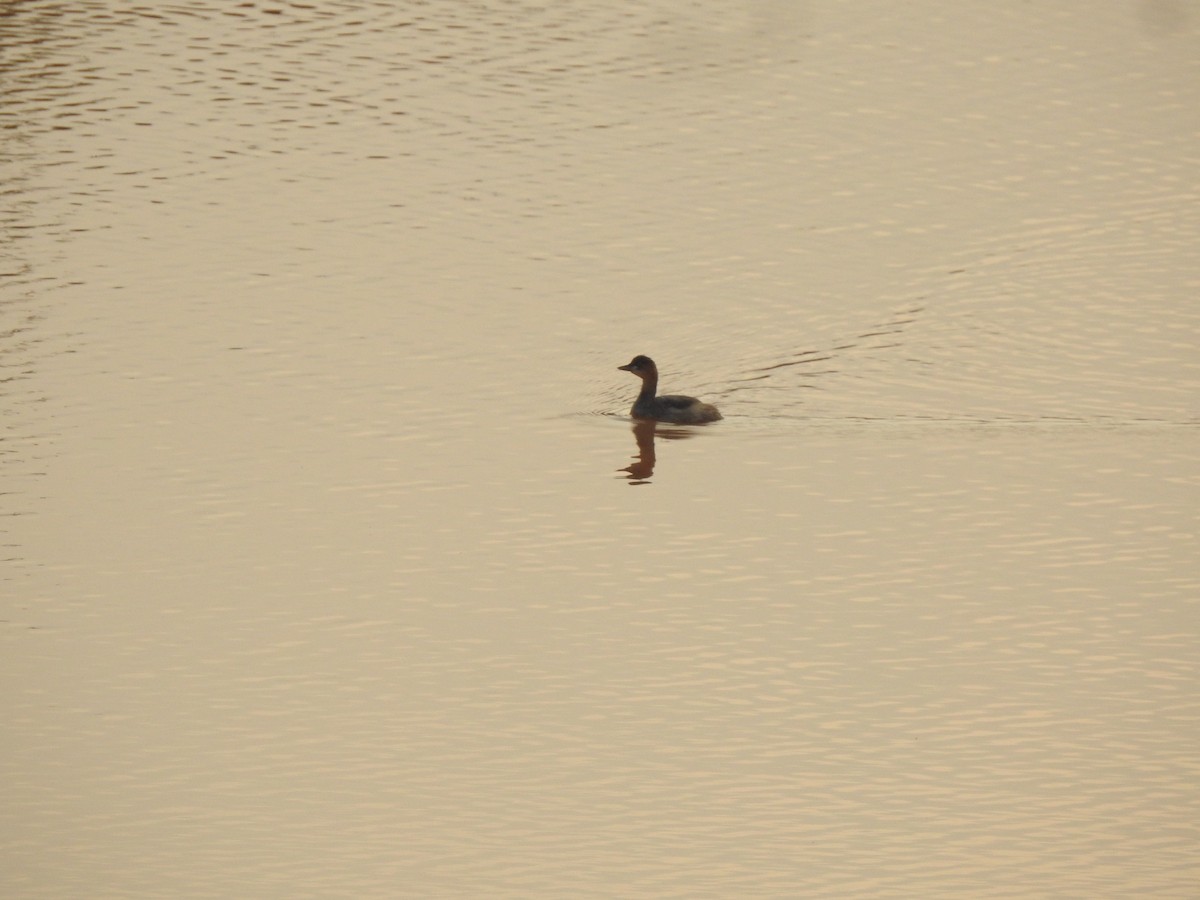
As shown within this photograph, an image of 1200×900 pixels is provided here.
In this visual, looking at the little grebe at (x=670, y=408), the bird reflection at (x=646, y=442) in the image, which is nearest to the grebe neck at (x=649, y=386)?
the little grebe at (x=670, y=408)

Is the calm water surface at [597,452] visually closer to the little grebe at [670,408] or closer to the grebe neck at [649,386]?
the little grebe at [670,408]

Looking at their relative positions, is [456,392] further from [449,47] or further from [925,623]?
[449,47]

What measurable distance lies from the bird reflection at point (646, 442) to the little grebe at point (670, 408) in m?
0.08

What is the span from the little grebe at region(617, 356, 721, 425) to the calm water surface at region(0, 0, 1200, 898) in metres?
0.28

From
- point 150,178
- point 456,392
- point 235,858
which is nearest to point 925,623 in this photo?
point 235,858

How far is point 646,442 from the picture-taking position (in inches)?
695

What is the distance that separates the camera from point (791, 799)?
1054 cm

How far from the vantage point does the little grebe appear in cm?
1809

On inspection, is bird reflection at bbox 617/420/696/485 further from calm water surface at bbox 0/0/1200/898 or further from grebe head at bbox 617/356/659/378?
grebe head at bbox 617/356/659/378

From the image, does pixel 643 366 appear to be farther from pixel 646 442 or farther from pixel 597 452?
pixel 597 452

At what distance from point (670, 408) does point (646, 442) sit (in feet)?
2.01

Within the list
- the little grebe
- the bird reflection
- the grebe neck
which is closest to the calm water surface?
the bird reflection

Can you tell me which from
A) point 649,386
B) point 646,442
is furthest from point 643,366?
point 646,442

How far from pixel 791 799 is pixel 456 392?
7.92 m
